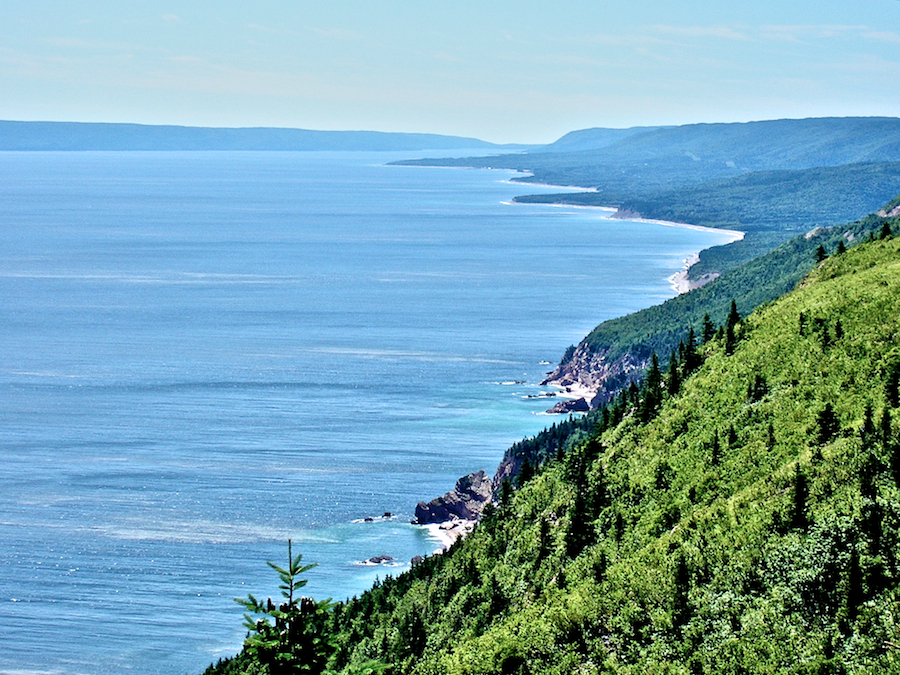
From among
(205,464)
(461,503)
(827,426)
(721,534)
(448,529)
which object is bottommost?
(448,529)

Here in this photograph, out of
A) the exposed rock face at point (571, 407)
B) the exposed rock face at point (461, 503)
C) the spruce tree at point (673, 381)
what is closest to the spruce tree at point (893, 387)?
the spruce tree at point (673, 381)

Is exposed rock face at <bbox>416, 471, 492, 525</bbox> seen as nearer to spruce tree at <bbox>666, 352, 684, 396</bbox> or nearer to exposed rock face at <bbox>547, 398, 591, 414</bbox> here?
exposed rock face at <bbox>547, 398, 591, 414</bbox>

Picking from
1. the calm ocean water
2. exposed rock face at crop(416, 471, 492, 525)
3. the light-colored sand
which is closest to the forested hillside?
the calm ocean water

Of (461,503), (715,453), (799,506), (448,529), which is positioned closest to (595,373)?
(461,503)

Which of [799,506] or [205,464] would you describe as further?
Result: [205,464]

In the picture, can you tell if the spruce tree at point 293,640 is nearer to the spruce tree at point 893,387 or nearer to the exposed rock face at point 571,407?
the spruce tree at point 893,387

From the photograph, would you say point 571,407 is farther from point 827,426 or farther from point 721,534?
point 721,534

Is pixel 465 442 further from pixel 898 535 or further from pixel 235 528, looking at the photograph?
pixel 898 535
